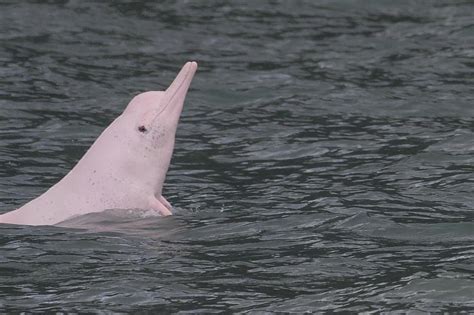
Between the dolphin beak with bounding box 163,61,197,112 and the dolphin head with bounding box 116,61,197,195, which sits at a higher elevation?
the dolphin beak with bounding box 163,61,197,112

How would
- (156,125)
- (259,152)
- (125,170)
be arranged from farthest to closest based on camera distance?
(259,152), (156,125), (125,170)

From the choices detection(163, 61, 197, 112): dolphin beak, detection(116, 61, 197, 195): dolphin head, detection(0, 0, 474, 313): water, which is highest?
detection(163, 61, 197, 112): dolphin beak

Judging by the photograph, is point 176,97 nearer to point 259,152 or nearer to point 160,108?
point 160,108

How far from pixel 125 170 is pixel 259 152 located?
8.67 ft

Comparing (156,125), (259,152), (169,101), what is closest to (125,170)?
(156,125)

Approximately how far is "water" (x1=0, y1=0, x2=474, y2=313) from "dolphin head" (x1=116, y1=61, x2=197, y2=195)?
1.61 ft

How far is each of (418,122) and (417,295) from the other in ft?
19.1

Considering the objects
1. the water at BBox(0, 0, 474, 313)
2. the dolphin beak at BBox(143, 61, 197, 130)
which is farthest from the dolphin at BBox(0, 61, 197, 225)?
the water at BBox(0, 0, 474, 313)

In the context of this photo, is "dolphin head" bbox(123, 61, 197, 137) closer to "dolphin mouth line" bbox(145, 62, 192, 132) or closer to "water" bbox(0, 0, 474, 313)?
"dolphin mouth line" bbox(145, 62, 192, 132)

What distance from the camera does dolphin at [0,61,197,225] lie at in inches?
419

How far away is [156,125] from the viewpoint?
452 inches

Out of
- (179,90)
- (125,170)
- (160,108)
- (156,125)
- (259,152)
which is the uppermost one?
(179,90)

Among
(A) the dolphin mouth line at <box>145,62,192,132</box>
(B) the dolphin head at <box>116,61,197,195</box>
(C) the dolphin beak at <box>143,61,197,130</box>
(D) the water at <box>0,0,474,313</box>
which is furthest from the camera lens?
(C) the dolphin beak at <box>143,61,197,130</box>

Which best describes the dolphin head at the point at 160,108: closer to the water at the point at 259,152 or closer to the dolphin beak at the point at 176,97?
the dolphin beak at the point at 176,97
